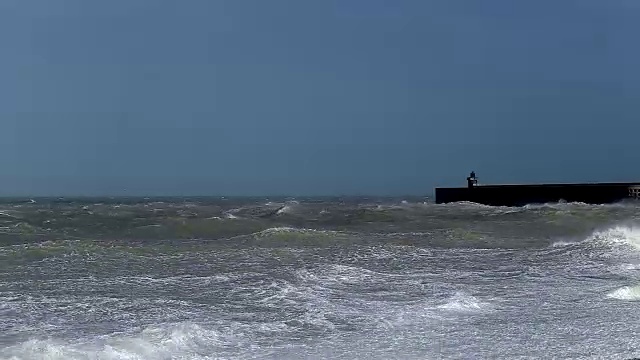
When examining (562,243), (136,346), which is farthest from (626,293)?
(562,243)

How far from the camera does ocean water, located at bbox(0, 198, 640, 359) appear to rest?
615 centimetres

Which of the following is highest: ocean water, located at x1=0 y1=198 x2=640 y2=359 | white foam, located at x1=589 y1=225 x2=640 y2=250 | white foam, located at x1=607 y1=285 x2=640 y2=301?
white foam, located at x1=589 y1=225 x2=640 y2=250

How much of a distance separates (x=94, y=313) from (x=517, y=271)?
270 inches

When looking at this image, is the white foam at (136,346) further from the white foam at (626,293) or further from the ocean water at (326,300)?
the white foam at (626,293)

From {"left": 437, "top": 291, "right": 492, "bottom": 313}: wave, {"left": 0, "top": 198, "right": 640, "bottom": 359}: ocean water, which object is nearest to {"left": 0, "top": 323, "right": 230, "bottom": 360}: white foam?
{"left": 0, "top": 198, "right": 640, "bottom": 359}: ocean water

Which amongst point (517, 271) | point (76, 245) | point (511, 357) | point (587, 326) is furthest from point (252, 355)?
point (76, 245)

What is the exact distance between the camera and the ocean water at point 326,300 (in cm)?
615

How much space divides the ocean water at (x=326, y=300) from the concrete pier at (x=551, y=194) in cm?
2517

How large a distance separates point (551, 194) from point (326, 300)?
36.7 m

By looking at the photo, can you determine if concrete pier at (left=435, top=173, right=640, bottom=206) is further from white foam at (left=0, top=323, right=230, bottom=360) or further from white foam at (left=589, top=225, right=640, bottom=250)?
white foam at (left=0, top=323, right=230, bottom=360)

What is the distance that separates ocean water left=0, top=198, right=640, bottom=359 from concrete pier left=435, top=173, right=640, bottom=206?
25166 millimetres

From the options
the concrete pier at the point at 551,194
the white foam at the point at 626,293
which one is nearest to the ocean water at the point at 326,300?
the white foam at the point at 626,293

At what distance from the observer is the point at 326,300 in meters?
8.53

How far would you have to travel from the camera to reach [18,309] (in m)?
8.12
